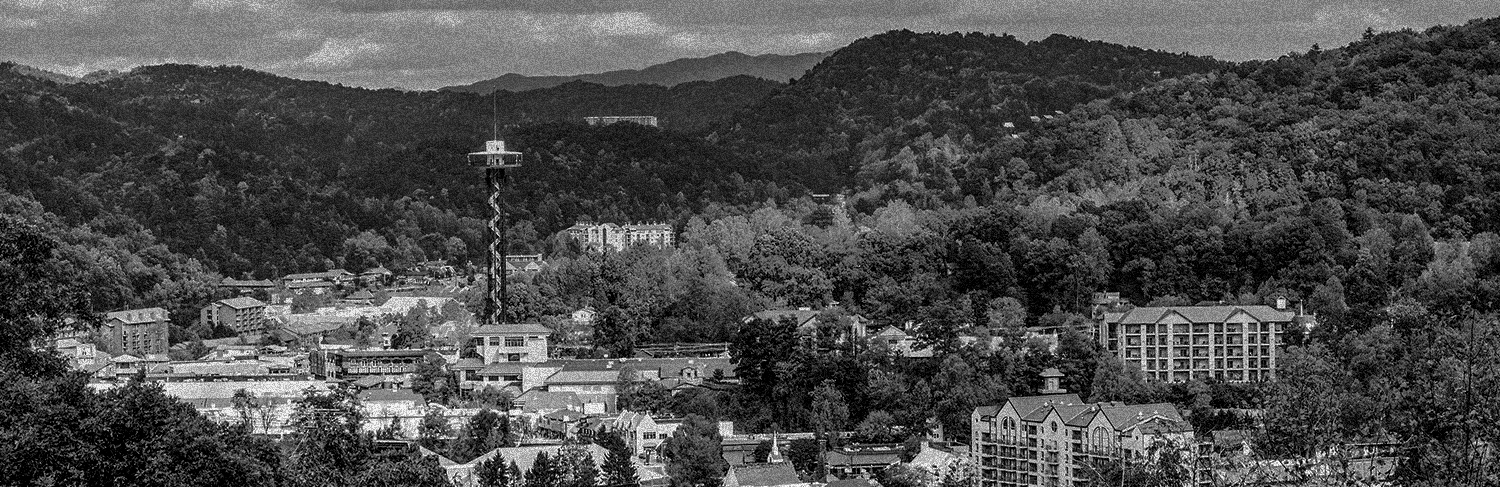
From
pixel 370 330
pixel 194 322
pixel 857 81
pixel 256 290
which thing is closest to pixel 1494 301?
pixel 370 330

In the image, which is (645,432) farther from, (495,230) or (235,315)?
(235,315)

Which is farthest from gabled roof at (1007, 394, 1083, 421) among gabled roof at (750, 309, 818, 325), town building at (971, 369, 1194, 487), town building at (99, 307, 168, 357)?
town building at (99, 307, 168, 357)

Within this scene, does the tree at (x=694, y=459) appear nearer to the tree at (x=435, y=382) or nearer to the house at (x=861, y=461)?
the house at (x=861, y=461)

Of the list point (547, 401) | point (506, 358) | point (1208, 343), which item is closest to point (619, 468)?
point (547, 401)

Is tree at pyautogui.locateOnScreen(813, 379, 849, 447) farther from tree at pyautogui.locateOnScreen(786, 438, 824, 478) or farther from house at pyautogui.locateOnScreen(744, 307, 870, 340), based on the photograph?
house at pyautogui.locateOnScreen(744, 307, 870, 340)

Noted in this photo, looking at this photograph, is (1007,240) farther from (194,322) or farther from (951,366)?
(194,322)

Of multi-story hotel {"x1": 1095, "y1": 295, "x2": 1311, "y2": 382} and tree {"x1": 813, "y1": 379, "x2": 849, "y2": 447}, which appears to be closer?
tree {"x1": 813, "y1": 379, "x2": 849, "y2": 447}

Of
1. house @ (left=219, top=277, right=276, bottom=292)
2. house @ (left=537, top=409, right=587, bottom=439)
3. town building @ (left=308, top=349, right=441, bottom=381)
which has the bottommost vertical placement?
house @ (left=537, top=409, right=587, bottom=439)
